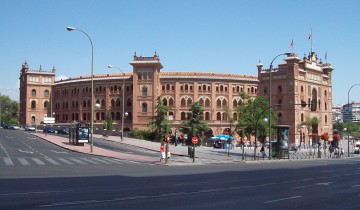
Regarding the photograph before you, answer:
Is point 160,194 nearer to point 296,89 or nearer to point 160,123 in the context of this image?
point 160,123

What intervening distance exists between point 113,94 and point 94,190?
83.5m

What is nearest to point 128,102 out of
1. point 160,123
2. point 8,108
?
point 160,123

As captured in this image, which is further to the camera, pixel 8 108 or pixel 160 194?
pixel 8 108

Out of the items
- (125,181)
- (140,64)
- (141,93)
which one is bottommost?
(125,181)

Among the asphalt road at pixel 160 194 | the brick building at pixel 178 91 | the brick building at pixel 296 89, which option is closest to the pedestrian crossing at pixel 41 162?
the asphalt road at pixel 160 194

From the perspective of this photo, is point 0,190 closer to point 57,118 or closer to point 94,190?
point 94,190

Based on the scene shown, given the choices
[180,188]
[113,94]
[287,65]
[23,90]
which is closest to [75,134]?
[180,188]

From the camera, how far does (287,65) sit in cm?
9856

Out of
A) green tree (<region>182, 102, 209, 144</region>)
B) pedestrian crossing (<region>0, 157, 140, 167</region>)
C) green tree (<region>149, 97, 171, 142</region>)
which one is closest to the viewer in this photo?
pedestrian crossing (<region>0, 157, 140, 167</region>)

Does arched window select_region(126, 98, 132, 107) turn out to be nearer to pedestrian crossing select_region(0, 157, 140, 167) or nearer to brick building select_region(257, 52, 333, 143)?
brick building select_region(257, 52, 333, 143)

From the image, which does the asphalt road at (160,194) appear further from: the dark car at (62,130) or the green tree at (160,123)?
the dark car at (62,130)

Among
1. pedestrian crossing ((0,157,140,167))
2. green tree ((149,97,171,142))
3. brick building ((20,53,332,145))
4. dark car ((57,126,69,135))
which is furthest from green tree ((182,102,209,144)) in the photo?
pedestrian crossing ((0,157,140,167))

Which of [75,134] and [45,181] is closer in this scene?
[45,181]

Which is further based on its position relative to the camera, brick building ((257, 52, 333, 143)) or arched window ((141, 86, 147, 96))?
brick building ((257, 52, 333, 143))
